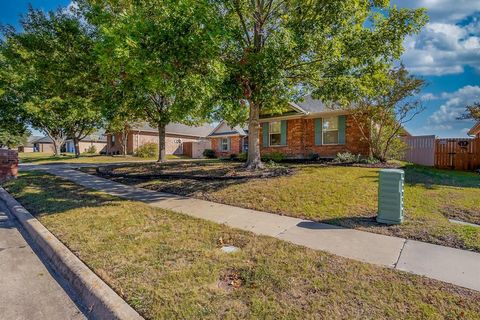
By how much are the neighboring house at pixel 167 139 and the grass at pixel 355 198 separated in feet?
77.0

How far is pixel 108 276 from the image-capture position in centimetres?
344

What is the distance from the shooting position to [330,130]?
653 inches

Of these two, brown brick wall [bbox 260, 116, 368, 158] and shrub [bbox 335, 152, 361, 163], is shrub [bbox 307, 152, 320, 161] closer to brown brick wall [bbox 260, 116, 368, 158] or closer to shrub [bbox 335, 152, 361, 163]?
brown brick wall [bbox 260, 116, 368, 158]

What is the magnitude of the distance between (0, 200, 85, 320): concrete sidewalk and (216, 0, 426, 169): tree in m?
6.87

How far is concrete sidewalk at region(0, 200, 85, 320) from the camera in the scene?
2.97m

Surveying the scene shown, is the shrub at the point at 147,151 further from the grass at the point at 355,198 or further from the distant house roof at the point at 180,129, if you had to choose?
the grass at the point at 355,198

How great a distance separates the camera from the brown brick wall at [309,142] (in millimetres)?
15555

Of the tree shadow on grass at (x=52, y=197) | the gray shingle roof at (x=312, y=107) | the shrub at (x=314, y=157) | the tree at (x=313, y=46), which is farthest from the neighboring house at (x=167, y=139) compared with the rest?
the tree at (x=313, y=46)

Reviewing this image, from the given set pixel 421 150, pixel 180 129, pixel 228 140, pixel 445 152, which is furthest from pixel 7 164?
pixel 180 129

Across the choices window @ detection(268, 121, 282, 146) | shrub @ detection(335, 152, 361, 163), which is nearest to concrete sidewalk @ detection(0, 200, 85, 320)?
shrub @ detection(335, 152, 361, 163)

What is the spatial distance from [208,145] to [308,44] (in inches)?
1030

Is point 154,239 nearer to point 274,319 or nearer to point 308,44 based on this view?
point 274,319

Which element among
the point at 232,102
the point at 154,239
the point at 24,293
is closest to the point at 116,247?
the point at 154,239

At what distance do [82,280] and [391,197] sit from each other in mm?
5536
